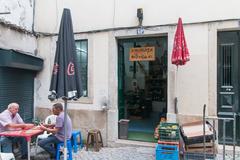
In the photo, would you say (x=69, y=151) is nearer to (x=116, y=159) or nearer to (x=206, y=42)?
(x=116, y=159)

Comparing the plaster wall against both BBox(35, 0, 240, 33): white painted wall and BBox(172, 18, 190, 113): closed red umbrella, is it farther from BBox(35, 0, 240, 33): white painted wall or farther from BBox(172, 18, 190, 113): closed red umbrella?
BBox(172, 18, 190, 113): closed red umbrella

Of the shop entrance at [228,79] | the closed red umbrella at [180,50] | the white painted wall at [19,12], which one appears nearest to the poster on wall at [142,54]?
the closed red umbrella at [180,50]

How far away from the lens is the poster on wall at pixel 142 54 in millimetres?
7273

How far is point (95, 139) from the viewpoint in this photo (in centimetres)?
697

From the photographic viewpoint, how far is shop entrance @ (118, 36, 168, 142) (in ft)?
24.2

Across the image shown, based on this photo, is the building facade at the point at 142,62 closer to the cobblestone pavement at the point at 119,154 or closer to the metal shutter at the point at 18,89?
the metal shutter at the point at 18,89

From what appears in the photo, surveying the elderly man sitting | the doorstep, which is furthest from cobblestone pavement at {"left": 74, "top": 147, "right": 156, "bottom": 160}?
the elderly man sitting

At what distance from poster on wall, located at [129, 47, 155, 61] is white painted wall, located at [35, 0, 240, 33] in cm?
69

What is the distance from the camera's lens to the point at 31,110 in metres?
7.96

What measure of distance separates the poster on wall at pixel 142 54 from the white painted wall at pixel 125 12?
0.69 m

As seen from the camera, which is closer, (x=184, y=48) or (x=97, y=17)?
(x=184, y=48)

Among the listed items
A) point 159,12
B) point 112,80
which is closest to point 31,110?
point 112,80

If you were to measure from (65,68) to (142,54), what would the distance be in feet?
10.9

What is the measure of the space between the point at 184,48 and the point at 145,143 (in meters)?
2.60
